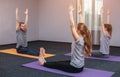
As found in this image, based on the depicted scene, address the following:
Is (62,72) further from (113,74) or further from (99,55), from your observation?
(99,55)

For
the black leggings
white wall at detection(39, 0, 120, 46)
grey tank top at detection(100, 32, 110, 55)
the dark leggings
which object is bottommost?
the black leggings

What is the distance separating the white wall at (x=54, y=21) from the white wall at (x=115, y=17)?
1.74 metres

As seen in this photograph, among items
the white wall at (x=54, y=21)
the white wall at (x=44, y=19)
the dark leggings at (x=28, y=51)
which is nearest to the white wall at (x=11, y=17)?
the white wall at (x=44, y=19)

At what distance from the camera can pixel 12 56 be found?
18.1ft

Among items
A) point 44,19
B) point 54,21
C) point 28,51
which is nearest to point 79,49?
point 28,51

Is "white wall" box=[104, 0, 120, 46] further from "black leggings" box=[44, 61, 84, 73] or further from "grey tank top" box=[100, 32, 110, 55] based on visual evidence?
"black leggings" box=[44, 61, 84, 73]

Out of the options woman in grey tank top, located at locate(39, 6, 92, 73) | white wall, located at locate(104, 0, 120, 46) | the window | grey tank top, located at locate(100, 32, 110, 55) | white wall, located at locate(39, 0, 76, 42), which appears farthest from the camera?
white wall, located at locate(39, 0, 76, 42)

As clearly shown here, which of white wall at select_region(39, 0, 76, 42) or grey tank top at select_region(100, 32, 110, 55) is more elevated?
white wall at select_region(39, 0, 76, 42)

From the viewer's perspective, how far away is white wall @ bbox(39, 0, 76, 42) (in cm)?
841

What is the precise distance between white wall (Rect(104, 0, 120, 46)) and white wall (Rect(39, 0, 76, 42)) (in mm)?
1740

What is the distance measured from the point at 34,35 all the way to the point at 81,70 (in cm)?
544

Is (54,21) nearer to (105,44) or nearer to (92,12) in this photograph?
(92,12)

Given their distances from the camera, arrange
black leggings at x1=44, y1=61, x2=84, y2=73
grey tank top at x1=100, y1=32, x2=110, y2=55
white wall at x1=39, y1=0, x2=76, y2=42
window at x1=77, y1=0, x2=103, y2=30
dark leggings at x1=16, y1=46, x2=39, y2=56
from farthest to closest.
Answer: white wall at x1=39, y1=0, x2=76, y2=42 < window at x1=77, y1=0, x2=103, y2=30 < dark leggings at x1=16, y1=46, x2=39, y2=56 < grey tank top at x1=100, y1=32, x2=110, y2=55 < black leggings at x1=44, y1=61, x2=84, y2=73

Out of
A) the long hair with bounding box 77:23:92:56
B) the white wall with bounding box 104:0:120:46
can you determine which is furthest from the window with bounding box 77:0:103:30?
the long hair with bounding box 77:23:92:56
